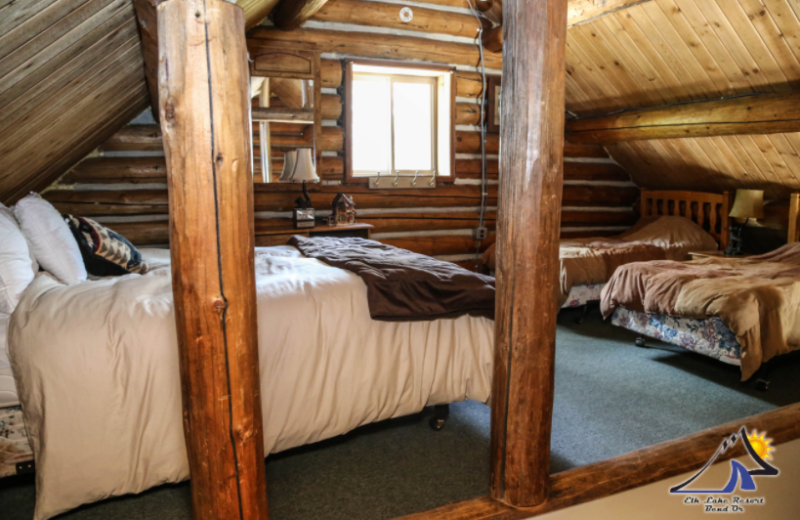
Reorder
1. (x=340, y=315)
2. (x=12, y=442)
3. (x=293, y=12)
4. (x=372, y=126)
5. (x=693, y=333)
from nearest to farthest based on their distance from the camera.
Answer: (x=12, y=442) < (x=340, y=315) < (x=693, y=333) < (x=293, y=12) < (x=372, y=126)

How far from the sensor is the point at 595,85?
19.0 ft

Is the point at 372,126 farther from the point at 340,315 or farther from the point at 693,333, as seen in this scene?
the point at 340,315

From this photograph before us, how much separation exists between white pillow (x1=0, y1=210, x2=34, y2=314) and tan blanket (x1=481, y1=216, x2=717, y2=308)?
3863mm

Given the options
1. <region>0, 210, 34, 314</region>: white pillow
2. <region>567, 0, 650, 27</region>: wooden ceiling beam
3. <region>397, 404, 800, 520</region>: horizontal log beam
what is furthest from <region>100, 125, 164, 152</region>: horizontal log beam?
<region>397, 404, 800, 520</region>: horizontal log beam

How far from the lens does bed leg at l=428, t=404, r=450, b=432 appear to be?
2.84m

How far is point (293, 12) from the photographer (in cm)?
448

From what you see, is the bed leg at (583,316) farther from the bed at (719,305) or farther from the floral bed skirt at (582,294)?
the bed at (719,305)

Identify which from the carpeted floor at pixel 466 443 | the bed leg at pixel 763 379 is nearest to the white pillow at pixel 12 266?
the carpeted floor at pixel 466 443

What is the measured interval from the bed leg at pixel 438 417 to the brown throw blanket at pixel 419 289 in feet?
1.66

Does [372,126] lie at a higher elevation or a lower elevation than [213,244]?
higher

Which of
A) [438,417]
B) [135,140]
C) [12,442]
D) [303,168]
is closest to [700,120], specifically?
[303,168]

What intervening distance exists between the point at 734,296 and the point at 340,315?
2.42m

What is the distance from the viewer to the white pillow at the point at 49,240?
2516 mm

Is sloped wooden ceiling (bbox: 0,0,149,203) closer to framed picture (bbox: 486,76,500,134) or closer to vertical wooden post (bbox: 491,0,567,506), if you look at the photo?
vertical wooden post (bbox: 491,0,567,506)
